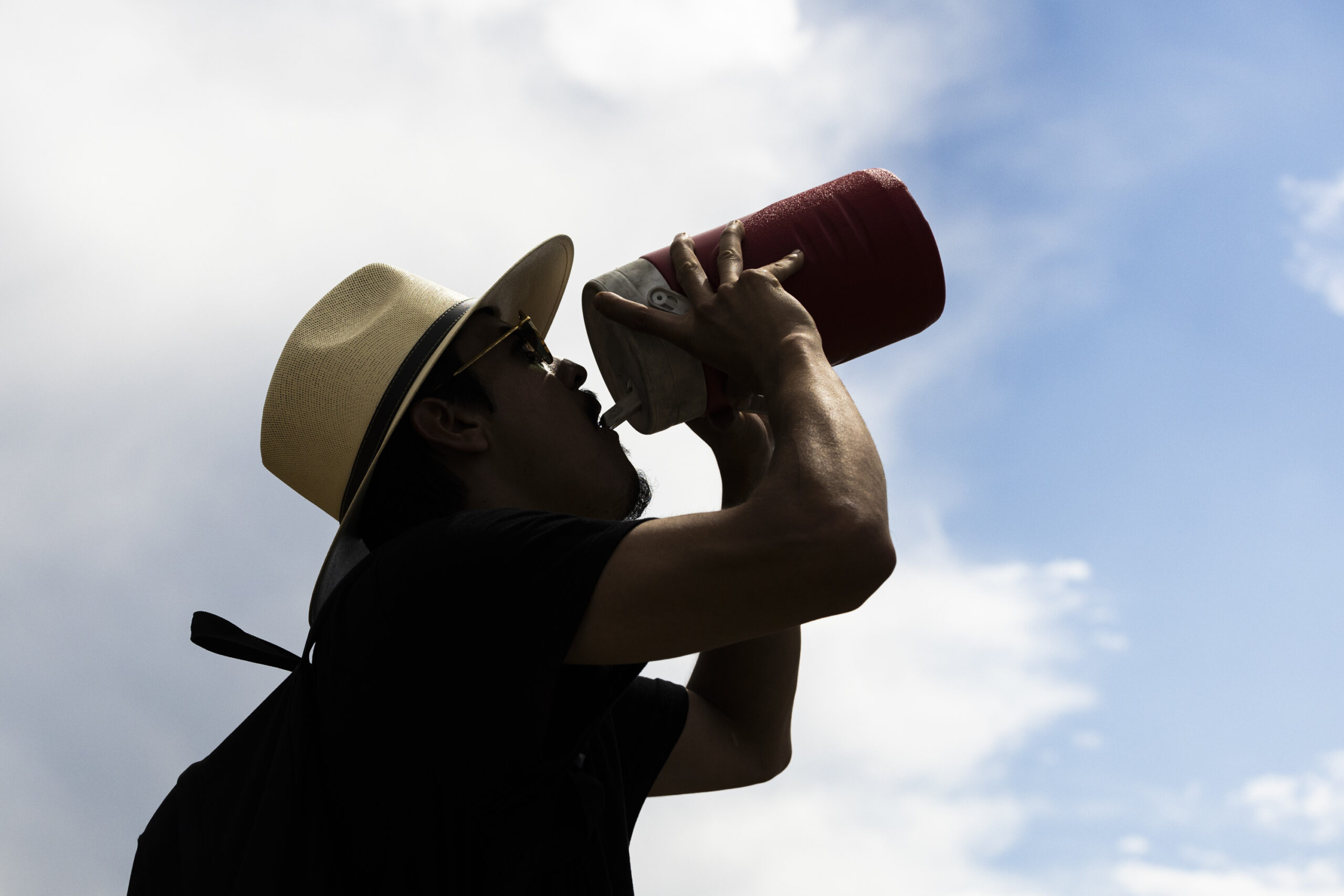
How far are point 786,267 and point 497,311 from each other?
644 millimetres

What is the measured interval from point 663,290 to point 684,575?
2.31ft

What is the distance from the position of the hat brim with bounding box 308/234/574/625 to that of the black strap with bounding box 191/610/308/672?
9 cm

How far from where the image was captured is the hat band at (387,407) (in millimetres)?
2107

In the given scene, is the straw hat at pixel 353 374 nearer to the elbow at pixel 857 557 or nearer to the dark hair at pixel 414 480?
the dark hair at pixel 414 480

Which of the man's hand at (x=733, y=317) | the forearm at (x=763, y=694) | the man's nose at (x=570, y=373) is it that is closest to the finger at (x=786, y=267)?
the man's hand at (x=733, y=317)

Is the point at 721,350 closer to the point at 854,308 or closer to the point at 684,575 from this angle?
the point at 854,308

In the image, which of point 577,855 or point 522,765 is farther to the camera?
point 577,855

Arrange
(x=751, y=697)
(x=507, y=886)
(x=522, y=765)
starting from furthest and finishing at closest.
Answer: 1. (x=751, y=697)
2. (x=507, y=886)
3. (x=522, y=765)

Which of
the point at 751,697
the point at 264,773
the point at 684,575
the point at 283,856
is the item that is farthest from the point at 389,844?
the point at 751,697

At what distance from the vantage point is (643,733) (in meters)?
2.55

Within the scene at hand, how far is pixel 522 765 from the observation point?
1.62 meters

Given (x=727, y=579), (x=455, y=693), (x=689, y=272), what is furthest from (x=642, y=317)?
(x=455, y=693)

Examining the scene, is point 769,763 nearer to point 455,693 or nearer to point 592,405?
point 592,405

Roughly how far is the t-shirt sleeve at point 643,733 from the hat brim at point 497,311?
0.70 meters
